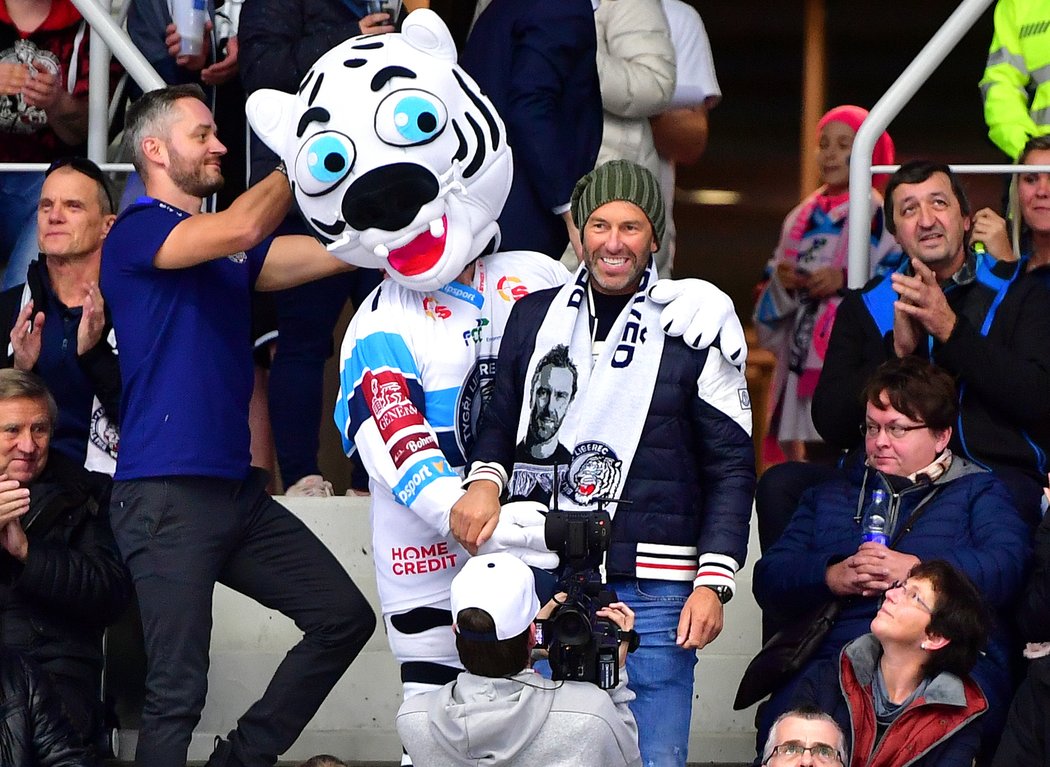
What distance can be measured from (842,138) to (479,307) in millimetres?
2662

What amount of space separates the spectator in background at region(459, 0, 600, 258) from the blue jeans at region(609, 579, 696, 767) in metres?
1.30

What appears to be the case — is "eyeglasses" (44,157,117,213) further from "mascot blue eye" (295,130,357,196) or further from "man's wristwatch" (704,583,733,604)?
"man's wristwatch" (704,583,733,604)

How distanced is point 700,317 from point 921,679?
0.91 m

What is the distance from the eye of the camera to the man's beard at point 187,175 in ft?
16.0

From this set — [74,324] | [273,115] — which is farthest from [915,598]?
[74,324]

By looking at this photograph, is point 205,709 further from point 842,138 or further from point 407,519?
point 842,138

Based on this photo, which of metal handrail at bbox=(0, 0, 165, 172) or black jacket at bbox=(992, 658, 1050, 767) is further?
metal handrail at bbox=(0, 0, 165, 172)

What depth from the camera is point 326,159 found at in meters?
4.53

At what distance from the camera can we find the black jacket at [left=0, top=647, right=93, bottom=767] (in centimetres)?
458

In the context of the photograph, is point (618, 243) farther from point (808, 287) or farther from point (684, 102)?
point (808, 287)

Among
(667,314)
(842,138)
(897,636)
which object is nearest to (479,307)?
(667,314)

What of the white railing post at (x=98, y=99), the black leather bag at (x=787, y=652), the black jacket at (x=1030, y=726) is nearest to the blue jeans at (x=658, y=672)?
the black leather bag at (x=787, y=652)

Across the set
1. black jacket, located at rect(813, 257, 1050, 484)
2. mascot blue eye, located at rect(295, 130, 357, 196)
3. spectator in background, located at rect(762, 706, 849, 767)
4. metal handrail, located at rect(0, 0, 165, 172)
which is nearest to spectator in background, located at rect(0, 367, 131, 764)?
metal handrail, located at rect(0, 0, 165, 172)

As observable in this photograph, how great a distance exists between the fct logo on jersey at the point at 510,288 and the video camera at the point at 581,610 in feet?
2.51
